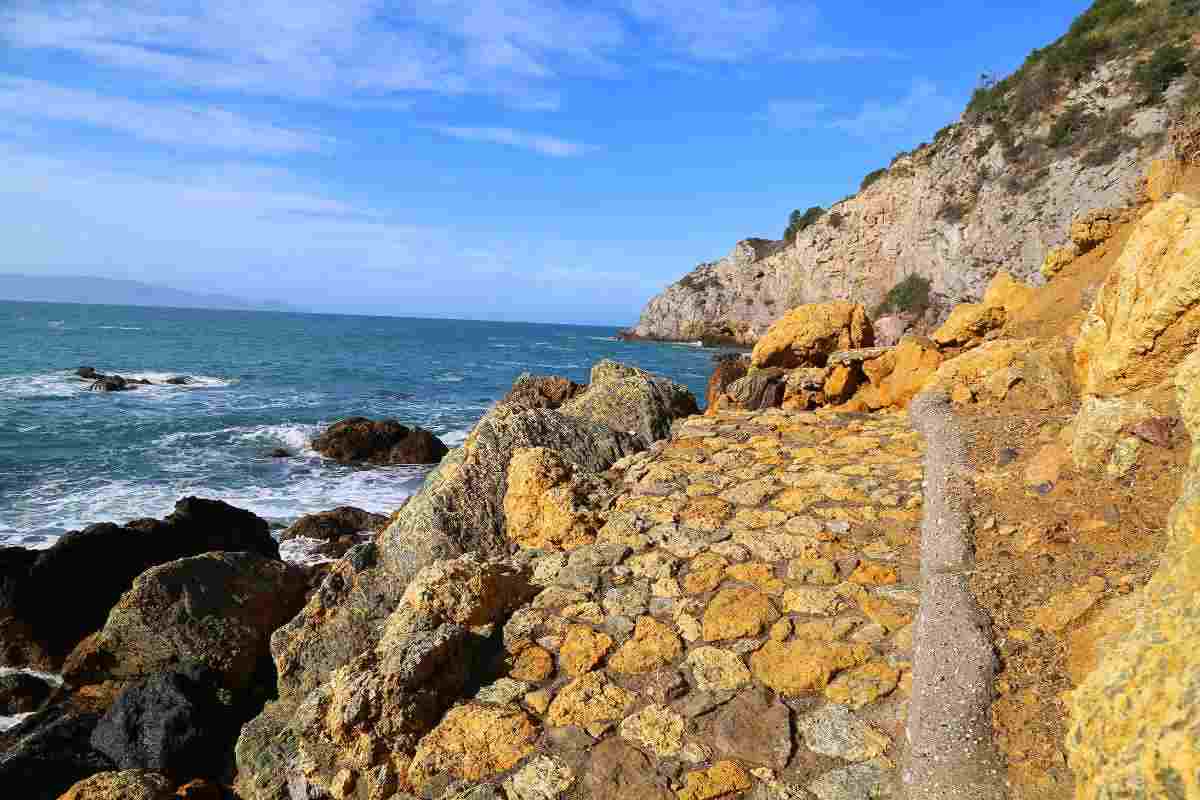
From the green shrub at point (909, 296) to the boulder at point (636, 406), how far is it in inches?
1456

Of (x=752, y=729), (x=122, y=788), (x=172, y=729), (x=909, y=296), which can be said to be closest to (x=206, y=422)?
(x=172, y=729)

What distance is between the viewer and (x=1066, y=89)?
3341cm

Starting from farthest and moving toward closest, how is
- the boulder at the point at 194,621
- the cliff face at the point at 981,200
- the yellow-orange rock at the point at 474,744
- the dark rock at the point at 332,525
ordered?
the cliff face at the point at 981,200
the dark rock at the point at 332,525
the boulder at the point at 194,621
the yellow-orange rock at the point at 474,744

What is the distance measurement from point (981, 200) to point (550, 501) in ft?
124

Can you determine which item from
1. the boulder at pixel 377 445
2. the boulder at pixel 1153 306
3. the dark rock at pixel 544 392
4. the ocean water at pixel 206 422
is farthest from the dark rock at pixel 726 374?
the boulder at pixel 377 445

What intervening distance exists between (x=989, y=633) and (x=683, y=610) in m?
1.63

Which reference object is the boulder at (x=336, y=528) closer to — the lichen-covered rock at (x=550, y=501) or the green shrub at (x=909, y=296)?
the lichen-covered rock at (x=550, y=501)

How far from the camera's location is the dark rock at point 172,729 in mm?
5445

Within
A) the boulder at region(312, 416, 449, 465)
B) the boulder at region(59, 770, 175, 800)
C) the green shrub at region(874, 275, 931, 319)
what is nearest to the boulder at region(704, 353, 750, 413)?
the boulder at region(59, 770, 175, 800)

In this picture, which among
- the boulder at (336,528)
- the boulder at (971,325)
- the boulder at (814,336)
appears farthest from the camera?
the boulder at (336,528)

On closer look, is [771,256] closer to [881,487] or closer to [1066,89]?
[1066,89]

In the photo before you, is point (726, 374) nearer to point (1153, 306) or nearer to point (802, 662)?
point (1153, 306)

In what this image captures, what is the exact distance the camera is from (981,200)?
36719 millimetres

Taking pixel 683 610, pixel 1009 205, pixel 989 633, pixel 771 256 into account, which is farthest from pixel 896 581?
pixel 771 256
